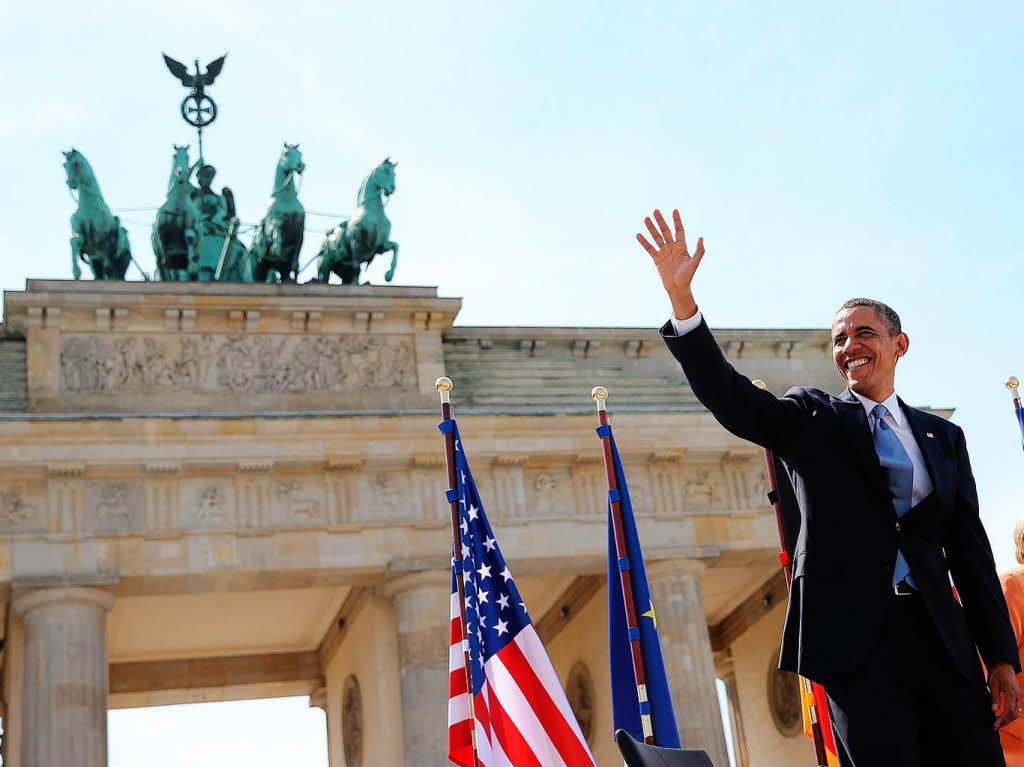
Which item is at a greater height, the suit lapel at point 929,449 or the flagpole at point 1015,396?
the flagpole at point 1015,396

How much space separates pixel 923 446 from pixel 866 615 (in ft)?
1.88

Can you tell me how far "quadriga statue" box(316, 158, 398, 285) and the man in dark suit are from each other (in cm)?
2110

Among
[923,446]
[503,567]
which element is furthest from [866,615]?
[503,567]

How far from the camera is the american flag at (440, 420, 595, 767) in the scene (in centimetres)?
1141

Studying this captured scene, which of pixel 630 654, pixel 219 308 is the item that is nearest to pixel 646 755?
pixel 630 654

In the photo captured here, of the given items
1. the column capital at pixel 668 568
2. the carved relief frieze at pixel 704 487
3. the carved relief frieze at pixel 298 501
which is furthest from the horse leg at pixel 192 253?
the column capital at pixel 668 568

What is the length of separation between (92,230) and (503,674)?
15243mm

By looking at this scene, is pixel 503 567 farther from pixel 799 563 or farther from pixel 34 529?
pixel 34 529

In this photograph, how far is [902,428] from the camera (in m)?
→ 4.41

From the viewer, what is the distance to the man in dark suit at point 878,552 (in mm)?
3969

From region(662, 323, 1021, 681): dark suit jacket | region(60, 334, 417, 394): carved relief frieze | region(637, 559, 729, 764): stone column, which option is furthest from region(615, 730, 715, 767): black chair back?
region(60, 334, 417, 394): carved relief frieze

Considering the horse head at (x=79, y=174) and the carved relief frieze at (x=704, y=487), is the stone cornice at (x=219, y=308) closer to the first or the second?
the horse head at (x=79, y=174)

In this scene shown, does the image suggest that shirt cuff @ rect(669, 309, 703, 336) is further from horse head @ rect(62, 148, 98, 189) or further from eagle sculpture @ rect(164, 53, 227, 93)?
eagle sculpture @ rect(164, 53, 227, 93)

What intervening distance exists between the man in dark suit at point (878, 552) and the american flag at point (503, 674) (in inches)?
288
